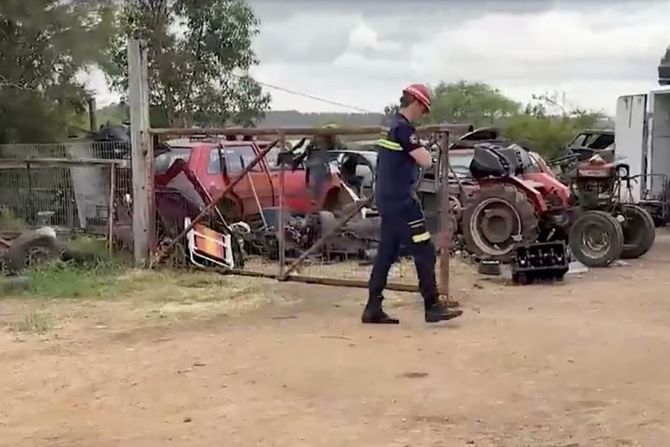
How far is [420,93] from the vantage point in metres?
8.46

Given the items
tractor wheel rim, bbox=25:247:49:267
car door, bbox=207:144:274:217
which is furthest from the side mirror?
tractor wheel rim, bbox=25:247:49:267

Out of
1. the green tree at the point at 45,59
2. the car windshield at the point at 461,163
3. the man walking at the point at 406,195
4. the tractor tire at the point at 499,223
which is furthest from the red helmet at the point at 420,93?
the green tree at the point at 45,59

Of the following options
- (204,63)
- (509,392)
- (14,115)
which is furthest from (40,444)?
(204,63)

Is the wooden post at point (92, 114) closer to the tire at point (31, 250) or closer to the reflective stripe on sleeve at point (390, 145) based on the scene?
the tire at point (31, 250)

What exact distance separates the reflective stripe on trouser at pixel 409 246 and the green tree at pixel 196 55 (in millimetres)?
15147

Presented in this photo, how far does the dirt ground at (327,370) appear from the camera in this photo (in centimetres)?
579

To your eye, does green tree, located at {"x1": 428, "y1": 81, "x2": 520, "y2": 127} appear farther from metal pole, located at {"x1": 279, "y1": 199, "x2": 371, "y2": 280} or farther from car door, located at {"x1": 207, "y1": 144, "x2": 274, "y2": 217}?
metal pole, located at {"x1": 279, "y1": 199, "x2": 371, "y2": 280}

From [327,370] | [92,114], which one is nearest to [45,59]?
[92,114]

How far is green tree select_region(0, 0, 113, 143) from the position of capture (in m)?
15.8

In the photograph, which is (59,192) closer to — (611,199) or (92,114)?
(92,114)

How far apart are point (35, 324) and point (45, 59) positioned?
8327 millimetres

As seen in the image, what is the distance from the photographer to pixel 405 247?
866 cm

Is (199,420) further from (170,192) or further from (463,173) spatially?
(463,173)

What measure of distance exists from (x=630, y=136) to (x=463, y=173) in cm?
596
